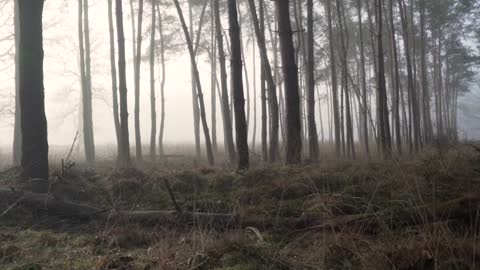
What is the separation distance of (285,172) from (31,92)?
4469 millimetres

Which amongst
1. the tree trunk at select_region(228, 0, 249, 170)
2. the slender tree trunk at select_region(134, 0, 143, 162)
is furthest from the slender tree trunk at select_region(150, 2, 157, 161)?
the tree trunk at select_region(228, 0, 249, 170)

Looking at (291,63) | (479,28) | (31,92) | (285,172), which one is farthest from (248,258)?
(479,28)

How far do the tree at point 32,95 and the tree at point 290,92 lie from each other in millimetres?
4607

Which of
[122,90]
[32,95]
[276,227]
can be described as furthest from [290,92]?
[122,90]

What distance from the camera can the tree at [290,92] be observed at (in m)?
7.88

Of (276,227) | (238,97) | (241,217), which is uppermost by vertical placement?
(238,97)

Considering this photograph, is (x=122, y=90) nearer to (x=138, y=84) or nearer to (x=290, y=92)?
(x=290, y=92)

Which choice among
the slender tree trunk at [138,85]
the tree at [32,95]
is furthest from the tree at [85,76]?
the tree at [32,95]

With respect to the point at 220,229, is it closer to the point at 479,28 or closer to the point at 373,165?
the point at 373,165

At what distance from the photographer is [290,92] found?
795cm

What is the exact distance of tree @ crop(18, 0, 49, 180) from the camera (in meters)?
6.22

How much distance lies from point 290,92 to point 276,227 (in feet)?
14.1

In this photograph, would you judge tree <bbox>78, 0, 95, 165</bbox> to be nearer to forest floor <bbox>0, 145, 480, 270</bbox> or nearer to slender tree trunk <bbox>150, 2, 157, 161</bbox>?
slender tree trunk <bbox>150, 2, 157, 161</bbox>

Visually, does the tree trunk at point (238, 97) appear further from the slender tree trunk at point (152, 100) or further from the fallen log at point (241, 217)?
the slender tree trunk at point (152, 100)
